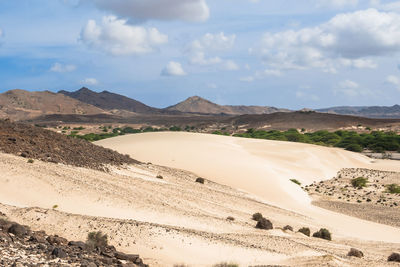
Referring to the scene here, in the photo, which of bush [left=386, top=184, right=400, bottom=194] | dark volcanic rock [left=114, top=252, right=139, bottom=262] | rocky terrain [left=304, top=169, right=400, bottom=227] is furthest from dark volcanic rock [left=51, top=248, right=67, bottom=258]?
bush [left=386, top=184, right=400, bottom=194]

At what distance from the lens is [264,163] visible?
46.7 m

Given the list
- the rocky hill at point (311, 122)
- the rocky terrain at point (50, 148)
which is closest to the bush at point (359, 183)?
the rocky terrain at point (50, 148)

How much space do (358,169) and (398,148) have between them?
25810 mm

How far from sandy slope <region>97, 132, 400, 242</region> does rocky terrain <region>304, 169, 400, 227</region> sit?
1.53 m

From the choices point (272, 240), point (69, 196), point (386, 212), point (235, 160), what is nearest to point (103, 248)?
point (272, 240)

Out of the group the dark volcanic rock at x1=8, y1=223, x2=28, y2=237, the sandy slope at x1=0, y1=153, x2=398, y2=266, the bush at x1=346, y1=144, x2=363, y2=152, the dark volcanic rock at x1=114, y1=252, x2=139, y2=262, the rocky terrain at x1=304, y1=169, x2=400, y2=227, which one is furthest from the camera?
the bush at x1=346, y1=144, x2=363, y2=152

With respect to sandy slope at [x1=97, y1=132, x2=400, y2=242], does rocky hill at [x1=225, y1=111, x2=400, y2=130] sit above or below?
above

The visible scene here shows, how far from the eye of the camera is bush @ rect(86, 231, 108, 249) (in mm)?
11520

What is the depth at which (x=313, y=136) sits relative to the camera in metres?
94.2

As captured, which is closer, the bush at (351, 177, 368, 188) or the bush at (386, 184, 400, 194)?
the bush at (386, 184, 400, 194)

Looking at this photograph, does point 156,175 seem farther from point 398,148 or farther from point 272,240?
point 398,148

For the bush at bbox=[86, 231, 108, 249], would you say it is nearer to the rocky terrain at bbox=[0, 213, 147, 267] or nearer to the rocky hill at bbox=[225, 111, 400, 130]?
the rocky terrain at bbox=[0, 213, 147, 267]

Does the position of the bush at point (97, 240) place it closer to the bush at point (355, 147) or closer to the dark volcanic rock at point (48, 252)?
the dark volcanic rock at point (48, 252)

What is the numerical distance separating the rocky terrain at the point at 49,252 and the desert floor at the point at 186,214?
3.44 feet
